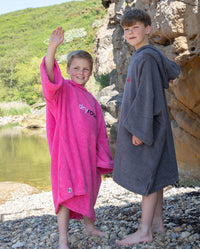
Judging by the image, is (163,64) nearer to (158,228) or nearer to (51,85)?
(51,85)

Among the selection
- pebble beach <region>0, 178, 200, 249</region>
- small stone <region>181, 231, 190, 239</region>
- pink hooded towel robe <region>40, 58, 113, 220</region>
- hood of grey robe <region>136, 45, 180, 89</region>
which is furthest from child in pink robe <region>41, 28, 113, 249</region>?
small stone <region>181, 231, 190, 239</region>

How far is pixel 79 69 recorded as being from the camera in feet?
8.41

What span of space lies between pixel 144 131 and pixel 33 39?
56446 mm

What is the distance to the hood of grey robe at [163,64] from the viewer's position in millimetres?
2314

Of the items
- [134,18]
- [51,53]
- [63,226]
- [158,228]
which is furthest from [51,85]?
[158,228]

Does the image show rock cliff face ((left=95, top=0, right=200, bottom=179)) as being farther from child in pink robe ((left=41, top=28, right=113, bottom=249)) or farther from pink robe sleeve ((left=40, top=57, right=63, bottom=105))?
pink robe sleeve ((left=40, top=57, right=63, bottom=105))

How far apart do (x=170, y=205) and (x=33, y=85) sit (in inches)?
1281

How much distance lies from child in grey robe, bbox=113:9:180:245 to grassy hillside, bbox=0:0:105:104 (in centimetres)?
2893

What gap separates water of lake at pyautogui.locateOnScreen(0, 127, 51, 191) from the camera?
26.2ft

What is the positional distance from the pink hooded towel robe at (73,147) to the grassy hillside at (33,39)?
2892 cm

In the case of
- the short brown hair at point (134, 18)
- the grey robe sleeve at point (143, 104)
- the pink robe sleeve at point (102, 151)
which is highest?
the short brown hair at point (134, 18)

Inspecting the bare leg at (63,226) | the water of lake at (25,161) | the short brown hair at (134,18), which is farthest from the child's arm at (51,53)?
the water of lake at (25,161)

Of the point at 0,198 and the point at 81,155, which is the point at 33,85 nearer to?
the point at 0,198

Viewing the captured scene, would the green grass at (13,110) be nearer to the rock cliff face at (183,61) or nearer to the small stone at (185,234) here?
the rock cliff face at (183,61)
